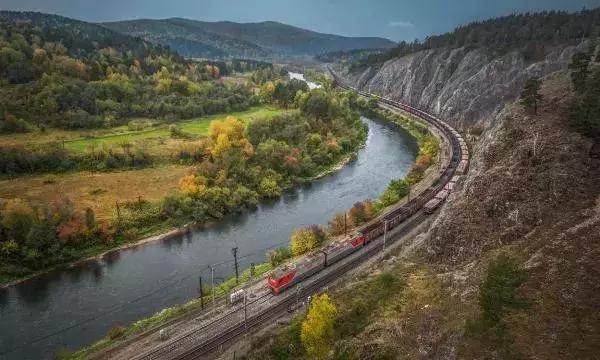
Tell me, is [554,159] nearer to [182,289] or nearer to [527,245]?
[527,245]

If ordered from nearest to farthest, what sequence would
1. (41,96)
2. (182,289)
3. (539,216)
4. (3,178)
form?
(539,216) < (182,289) < (3,178) < (41,96)

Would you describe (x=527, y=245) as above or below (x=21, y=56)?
below

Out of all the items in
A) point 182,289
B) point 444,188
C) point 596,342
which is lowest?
point 182,289

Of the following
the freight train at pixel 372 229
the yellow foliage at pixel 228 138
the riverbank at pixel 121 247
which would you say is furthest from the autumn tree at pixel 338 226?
the yellow foliage at pixel 228 138

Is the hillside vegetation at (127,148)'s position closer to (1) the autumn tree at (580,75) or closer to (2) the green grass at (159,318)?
(2) the green grass at (159,318)

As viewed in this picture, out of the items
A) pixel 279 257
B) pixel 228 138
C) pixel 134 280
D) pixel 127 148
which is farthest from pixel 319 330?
pixel 127 148

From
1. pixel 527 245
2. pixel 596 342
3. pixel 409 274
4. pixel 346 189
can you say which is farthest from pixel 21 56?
pixel 596 342
